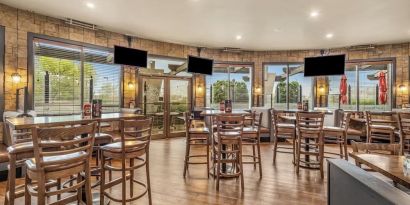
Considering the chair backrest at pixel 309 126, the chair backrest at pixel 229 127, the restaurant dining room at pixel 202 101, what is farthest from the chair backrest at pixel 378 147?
the chair backrest at pixel 309 126

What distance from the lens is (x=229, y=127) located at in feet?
11.0

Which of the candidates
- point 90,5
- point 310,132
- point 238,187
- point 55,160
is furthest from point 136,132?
point 90,5

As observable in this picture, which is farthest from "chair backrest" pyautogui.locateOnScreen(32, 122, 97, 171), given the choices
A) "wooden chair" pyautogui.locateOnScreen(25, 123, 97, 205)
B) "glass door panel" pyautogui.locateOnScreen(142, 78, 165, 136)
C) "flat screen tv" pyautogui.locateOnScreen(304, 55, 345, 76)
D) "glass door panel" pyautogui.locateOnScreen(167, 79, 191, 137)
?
"flat screen tv" pyautogui.locateOnScreen(304, 55, 345, 76)

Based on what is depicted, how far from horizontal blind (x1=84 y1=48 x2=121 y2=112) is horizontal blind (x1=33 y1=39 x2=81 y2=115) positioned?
0.68ft

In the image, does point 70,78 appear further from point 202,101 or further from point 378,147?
point 378,147

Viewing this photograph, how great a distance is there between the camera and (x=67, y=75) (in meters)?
5.36

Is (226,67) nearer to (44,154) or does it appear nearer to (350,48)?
(350,48)

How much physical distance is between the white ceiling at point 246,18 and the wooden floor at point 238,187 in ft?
9.82

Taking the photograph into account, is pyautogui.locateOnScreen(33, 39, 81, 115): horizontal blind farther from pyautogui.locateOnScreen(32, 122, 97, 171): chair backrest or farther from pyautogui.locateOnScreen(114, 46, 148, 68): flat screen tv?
pyautogui.locateOnScreen(32, 122, 97, 171): chair backrest

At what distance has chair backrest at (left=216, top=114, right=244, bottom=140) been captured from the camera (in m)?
3.13

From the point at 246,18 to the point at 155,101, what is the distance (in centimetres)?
366

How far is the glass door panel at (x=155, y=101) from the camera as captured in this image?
22.6ft

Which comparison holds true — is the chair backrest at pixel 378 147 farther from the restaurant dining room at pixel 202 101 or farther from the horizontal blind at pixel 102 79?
the horizontal blind at pixel 102 79

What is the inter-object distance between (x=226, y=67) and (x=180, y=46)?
176 cm
